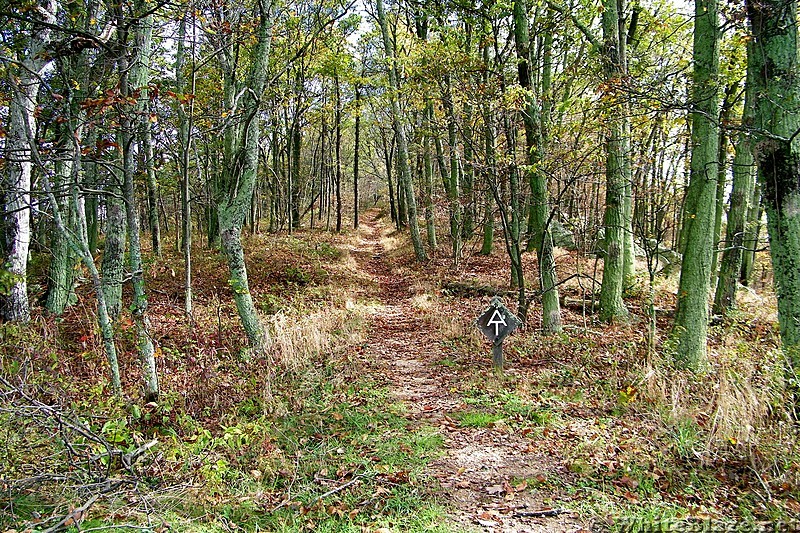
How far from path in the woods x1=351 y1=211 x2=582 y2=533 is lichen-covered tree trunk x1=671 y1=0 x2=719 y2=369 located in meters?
3.46

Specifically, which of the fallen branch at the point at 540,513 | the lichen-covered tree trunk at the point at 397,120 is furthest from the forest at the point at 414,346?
the lichen-covered tree trunk at the point at 397,120

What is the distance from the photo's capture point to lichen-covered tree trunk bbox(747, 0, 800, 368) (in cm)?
487

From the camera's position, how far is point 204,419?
5324mm

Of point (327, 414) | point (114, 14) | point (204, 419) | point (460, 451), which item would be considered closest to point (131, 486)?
point (204, 419)

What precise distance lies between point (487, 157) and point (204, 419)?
694 centimetres

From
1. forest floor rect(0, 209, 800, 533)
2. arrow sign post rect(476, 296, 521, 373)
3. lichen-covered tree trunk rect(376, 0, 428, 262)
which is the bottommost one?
forest floor rect(0, 209, 800, 533)

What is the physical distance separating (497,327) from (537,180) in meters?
3.19

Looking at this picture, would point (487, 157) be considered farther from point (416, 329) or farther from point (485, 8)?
point (416, 329)

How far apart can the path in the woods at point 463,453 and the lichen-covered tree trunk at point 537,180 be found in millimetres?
2314

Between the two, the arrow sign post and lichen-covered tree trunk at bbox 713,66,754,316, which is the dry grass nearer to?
the arrow sign post

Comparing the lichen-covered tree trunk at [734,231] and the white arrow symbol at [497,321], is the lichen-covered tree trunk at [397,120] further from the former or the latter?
the white arrow symbol at [497,321]

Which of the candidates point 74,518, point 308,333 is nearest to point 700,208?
point 308,333

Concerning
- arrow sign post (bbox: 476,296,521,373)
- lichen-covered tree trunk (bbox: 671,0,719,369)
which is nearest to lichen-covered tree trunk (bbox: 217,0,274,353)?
arrow sign post (bbox: 476,296,521,373)

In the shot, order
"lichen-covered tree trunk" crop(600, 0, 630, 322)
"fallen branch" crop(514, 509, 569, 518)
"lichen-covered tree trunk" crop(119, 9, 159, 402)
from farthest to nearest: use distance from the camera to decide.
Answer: "lichen-covered tree trunk" crop(600, 0, 630, 322) < "lichen-covered tree trunk" crop(119, 9, 159, 402) < "fallen branch" crop(514, 509, 569, 518)
